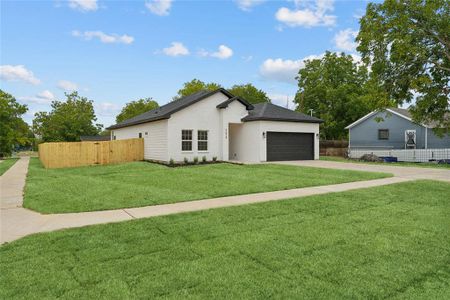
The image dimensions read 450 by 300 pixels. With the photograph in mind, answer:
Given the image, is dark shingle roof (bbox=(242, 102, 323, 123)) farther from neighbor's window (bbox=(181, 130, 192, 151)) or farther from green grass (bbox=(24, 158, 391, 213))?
green grass (bbox=(24, 158, 391, 213))

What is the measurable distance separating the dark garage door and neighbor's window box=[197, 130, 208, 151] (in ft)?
13.5

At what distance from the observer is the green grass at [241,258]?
328cm

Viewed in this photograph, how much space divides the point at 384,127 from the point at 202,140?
683 inches

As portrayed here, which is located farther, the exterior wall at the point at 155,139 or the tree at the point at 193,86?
the tree at the point at 193,86

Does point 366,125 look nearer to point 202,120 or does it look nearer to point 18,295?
point 202,120

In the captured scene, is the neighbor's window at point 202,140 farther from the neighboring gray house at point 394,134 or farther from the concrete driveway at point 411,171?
the neighboring gray house at point 394,134

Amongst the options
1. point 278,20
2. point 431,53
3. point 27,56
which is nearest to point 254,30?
point 278,20

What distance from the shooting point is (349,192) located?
29.1 ft

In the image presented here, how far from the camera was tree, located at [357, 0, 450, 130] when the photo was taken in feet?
31.2

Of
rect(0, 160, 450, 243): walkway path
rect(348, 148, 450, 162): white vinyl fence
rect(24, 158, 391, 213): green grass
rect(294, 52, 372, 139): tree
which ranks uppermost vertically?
rect(294, 52, 372, 139): tree

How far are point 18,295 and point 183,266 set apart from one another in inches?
65.7

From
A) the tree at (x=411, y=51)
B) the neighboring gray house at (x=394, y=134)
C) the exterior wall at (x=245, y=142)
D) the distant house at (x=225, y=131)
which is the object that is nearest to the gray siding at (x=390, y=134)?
the neighboring gray house at (x=394, y=134)

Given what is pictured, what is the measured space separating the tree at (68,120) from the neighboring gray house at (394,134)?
124ft

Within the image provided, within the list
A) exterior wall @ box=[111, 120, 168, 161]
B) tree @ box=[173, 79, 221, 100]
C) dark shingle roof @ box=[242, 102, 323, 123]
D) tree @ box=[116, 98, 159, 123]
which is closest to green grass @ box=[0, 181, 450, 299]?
exterior wall @ box=[111, 120, 168, 161]
